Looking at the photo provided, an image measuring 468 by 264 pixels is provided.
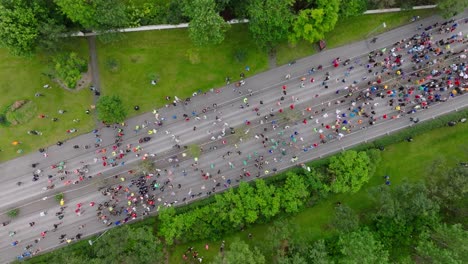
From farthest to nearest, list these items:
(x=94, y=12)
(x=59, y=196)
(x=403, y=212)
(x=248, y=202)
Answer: (x=59, y=196)
(x=248, y=202)
(x=403, y=212)
(x=94, y=12)

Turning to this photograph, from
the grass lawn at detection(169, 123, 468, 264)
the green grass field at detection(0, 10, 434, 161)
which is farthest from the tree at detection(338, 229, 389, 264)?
the green grass field at detection(0, 10, 434, 161)

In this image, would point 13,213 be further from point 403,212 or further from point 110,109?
point 403,212

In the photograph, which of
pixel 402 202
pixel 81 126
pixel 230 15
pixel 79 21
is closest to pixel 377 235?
pixel 402 202

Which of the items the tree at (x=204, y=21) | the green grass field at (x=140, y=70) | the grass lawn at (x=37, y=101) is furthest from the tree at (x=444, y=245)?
the grass lawn at (x=37, y=101)

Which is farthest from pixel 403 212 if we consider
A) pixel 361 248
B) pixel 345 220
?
pixel 361 248

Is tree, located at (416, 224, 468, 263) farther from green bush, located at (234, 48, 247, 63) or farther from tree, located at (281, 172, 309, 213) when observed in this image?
green bush, located at (234, 48, 247, 63)

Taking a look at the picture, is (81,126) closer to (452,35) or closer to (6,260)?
(6,260)
